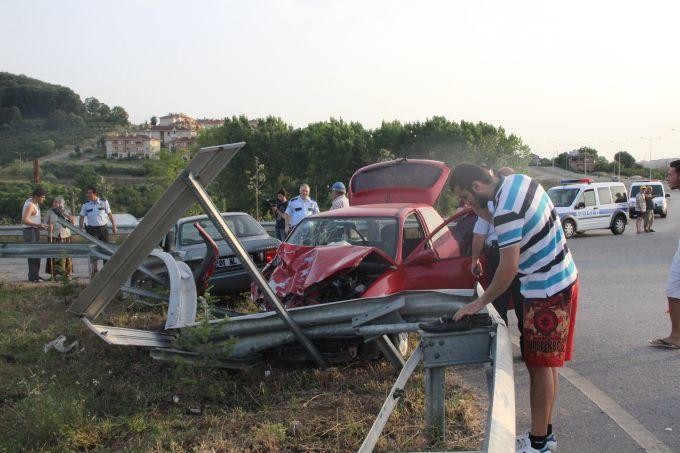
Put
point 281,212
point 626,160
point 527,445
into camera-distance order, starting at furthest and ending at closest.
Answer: point 626,160, point 281,212, point 527,445

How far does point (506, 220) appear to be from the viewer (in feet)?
11.8

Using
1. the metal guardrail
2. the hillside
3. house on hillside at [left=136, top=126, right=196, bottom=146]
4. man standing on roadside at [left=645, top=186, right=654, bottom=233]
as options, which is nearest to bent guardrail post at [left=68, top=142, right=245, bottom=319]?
the metal guardrail

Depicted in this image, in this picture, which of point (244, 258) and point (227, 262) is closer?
point (244, 258)

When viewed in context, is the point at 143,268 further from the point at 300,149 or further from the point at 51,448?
the point at 300,149

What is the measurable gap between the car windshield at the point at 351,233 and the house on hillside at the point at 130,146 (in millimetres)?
116369

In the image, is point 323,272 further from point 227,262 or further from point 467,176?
point 227,262

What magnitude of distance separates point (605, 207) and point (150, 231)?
22141 millimetres

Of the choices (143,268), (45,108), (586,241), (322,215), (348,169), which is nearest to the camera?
(143,268)

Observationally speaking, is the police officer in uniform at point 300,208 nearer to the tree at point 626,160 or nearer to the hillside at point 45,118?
the hillside at point 45,118

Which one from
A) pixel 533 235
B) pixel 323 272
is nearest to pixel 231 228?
pixel 323 272

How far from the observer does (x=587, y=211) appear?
76.2 ft

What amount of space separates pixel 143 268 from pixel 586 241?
1766 cm

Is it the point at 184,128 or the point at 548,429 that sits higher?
the point at 184,128

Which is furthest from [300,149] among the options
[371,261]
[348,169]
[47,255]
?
[371,261]
